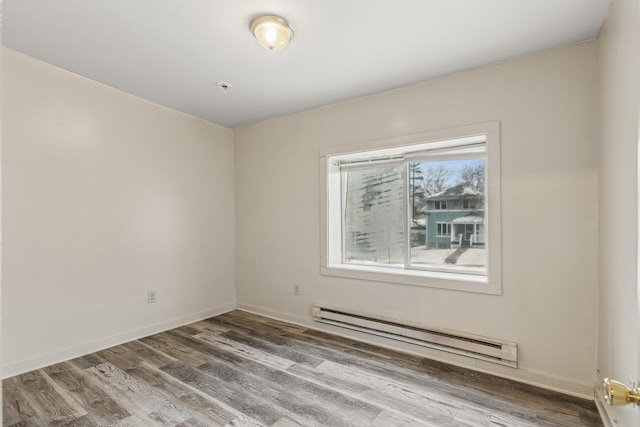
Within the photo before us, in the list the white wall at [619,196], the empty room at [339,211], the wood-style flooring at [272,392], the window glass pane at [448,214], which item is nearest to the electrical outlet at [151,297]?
the empty room at [339,211]

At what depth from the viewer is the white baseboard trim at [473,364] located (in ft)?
7.94

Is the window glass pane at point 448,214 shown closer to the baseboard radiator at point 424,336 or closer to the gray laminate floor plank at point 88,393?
the baseboard radiator at point 424,336

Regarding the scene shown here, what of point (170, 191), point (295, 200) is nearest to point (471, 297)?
point (295, 200)

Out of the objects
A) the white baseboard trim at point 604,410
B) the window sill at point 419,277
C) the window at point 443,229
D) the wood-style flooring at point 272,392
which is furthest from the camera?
the window at point 443,229

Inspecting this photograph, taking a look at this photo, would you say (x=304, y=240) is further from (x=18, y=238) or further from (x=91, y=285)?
(x=18, y=238)

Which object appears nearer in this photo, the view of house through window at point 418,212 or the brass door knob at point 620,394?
the brass door knob at point 620,394

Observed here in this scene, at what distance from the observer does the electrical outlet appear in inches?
138

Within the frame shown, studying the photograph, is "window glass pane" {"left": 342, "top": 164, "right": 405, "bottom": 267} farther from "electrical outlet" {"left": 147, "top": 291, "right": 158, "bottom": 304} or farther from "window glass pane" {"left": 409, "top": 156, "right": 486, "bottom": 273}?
"electrical outlet" {"left": 147, "top": 291, "right": 158, "bottom": 304}

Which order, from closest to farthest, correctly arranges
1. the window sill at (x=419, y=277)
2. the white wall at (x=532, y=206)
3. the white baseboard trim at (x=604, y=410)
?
the white baseboard trim at (x=604, y=410) → the white wall at (x=532, y=206) → the window sill at (x=419, y=277)

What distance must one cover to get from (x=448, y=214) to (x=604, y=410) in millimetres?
1664

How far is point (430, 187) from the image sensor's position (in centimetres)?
325

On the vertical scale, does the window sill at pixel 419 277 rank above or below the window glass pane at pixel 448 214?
below

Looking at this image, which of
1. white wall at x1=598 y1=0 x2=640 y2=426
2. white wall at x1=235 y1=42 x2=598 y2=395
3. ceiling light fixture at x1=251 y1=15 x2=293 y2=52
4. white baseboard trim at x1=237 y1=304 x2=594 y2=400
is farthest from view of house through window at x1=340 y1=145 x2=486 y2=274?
ceiling light fixture at x1=251 y1=15 x2=293 y2=52

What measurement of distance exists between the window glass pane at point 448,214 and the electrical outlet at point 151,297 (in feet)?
8.40
